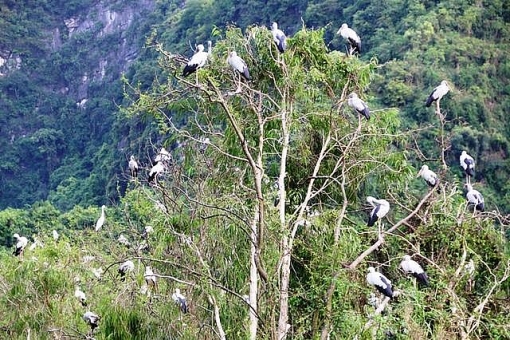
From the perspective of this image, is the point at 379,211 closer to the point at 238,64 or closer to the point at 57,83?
the point at 238,64

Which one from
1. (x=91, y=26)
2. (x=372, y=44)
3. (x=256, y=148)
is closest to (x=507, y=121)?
(x=372, y=44)

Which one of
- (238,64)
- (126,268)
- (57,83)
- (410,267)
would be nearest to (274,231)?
(410,267)

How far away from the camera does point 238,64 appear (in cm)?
674

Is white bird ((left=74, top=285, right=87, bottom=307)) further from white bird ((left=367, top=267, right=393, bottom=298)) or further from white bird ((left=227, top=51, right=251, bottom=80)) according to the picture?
white bird ((left=367, top=267, right=393, bottom=298))

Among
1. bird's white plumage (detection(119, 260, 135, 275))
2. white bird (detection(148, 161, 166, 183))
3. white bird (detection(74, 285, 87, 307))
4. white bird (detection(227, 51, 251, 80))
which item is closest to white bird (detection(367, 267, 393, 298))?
white bird (detection(227, 51, 251, 80))

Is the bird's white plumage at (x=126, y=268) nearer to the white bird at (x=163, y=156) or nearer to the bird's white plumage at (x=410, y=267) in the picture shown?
the white bird at (x=163, y=156)

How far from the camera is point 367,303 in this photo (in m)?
7.47

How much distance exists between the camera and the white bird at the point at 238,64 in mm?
6730

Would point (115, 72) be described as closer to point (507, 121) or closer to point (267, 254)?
point (507, 121)

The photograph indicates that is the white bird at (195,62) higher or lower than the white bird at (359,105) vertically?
higher

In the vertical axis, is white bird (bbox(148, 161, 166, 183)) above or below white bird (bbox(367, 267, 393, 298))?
above

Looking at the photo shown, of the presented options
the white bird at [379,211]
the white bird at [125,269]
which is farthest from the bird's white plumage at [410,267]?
the white bird at [125,269]

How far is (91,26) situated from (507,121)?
41.2m

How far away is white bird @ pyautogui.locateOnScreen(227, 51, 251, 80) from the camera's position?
673cm
